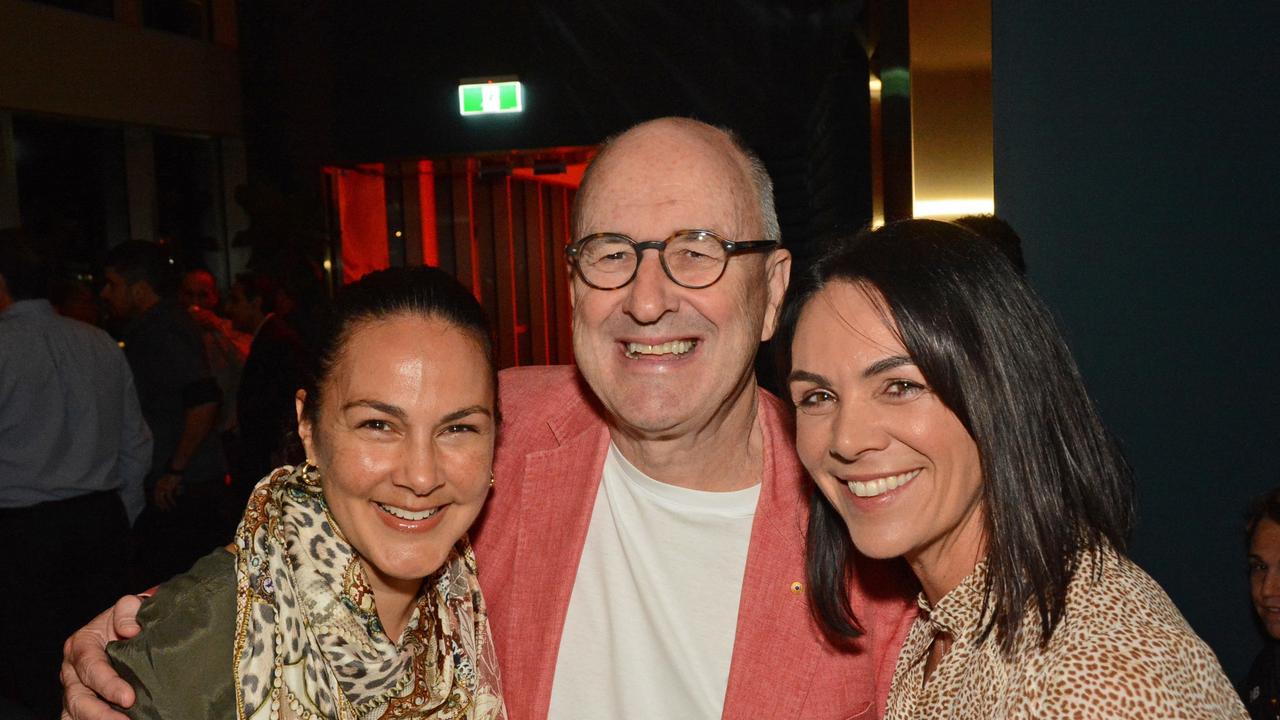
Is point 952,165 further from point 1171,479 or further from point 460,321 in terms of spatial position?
point 460,321

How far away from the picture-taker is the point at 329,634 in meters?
1.76

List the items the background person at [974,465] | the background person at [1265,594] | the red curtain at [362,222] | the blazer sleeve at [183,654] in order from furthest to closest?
1. the red curtain at [362,222]
2. the background person at [1265,594]
3. the blazer sleeve at [183,654]
4. the background person at [974,465]

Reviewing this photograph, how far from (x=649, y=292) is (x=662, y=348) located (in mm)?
126

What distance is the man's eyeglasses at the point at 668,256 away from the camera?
2.04 meters

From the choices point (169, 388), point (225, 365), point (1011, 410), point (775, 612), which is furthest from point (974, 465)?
point (225, 365)

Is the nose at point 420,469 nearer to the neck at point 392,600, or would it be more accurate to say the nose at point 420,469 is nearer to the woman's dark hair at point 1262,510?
the neck at point 392,600

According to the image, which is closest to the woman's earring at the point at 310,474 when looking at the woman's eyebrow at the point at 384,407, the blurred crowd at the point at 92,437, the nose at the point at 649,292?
Result: the woman's eyebrow at the point at 384,407

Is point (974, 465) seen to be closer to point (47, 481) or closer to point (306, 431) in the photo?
point (306, 431)

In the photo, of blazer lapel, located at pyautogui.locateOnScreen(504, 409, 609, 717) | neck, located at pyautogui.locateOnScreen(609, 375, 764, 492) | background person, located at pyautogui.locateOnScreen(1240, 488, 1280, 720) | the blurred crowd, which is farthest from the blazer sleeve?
background person, located at pyautogui.locateOnScreen(1240, 488, 1280, 720)

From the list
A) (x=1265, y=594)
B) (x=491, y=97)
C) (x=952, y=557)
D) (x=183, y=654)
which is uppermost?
(x=491, y=97)

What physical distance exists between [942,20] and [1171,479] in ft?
6.03

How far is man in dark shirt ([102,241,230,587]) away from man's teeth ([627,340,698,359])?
12.5ft

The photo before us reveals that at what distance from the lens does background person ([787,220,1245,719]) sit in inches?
52.9

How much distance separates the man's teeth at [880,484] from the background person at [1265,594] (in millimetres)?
2167
